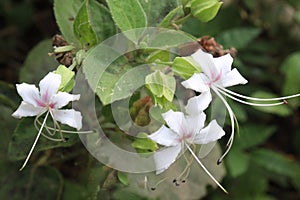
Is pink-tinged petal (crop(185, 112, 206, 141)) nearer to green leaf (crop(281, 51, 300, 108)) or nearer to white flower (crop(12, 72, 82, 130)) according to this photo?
white flower (crop(12, 72, 82, 130))

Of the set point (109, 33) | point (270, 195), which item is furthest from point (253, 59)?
point (109, 33)

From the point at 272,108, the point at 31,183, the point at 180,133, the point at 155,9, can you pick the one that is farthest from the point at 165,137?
the point at 272,108

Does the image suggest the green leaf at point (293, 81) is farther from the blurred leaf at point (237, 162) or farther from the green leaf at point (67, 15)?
the green leaf at point (67, 15)

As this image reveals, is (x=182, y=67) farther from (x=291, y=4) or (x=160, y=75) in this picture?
(x=291, y=4)

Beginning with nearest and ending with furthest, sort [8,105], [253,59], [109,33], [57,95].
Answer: [57,95] < [109,33] < [8,105] < [253,59]

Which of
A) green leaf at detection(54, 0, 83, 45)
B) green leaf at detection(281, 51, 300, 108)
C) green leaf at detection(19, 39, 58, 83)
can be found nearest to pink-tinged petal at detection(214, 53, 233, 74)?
green leaf at detection(54, 0, 83, 45)

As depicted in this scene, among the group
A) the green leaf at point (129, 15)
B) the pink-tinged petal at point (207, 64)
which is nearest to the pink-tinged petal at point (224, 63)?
the pink-tinged petal at point (207, 64)
